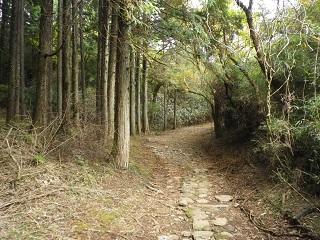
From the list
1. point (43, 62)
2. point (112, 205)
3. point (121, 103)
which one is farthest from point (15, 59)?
point (112, 205)

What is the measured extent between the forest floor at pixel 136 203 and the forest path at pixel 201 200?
0.02 meters

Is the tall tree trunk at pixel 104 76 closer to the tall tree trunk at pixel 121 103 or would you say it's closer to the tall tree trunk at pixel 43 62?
the tall tree trunk at pixel 121 103

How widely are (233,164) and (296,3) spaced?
180 inches

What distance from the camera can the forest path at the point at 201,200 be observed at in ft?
18.2

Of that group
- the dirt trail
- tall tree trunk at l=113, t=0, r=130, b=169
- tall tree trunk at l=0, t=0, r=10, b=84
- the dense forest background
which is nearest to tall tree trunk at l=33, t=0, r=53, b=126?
the dense forest background

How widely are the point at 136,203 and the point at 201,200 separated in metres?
1.48

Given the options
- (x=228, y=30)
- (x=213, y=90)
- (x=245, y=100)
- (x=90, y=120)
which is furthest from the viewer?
(x=213, y=90)

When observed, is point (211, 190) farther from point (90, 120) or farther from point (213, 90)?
point (213, 90)

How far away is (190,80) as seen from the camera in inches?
727

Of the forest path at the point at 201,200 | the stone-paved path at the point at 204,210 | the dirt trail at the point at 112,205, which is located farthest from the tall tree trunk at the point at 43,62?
the stone-paved path at the point at 204,210

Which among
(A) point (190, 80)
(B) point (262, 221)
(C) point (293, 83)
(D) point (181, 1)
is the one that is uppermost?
(D) point (181, 1)

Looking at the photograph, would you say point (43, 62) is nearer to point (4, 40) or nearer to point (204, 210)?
point (204, 210)

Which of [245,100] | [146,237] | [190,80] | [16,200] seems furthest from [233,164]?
[190,80]

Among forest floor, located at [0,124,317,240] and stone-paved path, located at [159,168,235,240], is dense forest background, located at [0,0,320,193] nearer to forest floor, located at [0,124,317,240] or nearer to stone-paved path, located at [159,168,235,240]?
forest floor, located at [0,124,317,240]
